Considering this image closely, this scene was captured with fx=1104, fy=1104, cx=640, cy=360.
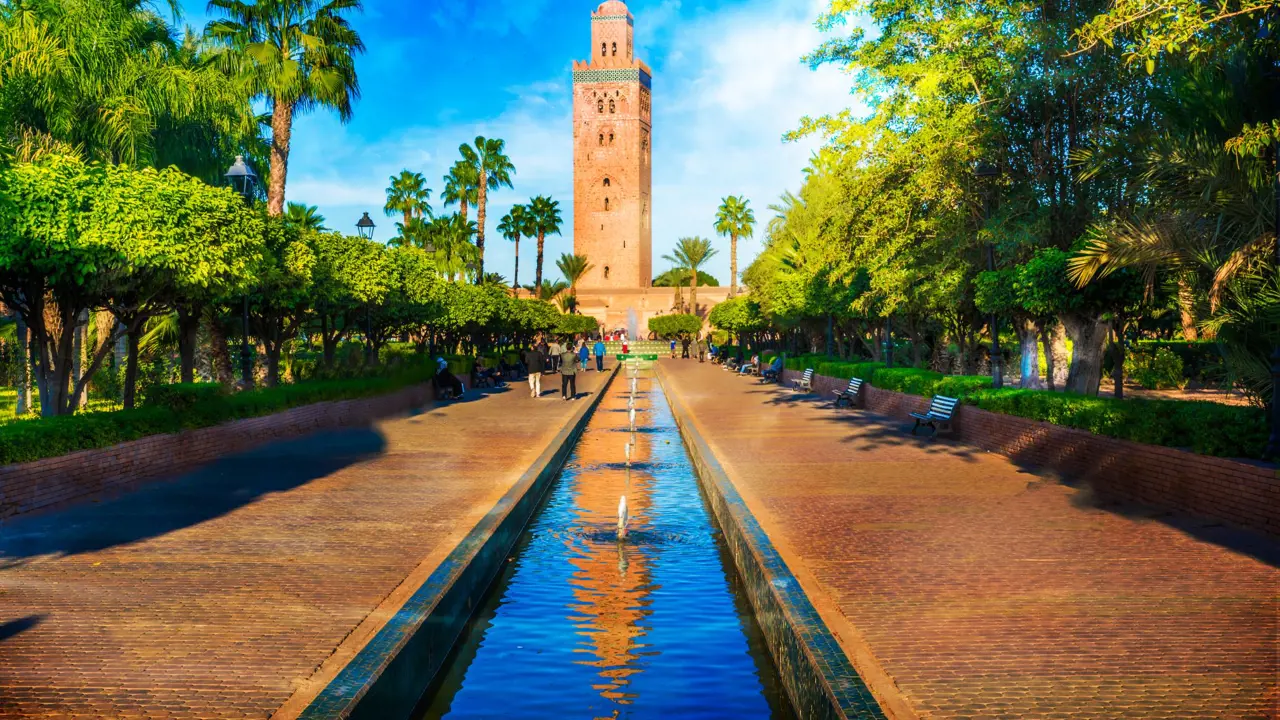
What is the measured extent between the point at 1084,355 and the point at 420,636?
46.2ft

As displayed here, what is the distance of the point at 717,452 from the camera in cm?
1617

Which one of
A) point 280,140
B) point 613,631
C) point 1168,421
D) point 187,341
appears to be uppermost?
point 280,140

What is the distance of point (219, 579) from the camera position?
7598mm

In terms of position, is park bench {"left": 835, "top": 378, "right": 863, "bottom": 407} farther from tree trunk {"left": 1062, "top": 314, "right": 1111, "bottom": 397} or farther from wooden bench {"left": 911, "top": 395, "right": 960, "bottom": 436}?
tree trunk {"left": 1062, "top": 314, "right": 1111, "bottom": 397}

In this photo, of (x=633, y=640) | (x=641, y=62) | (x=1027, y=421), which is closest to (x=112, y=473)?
(x=633, y=640)

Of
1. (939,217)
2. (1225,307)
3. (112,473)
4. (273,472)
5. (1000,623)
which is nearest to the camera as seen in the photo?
(1000,623)

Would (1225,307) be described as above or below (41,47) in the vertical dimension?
below

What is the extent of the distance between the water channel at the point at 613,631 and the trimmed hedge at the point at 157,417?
478 cm

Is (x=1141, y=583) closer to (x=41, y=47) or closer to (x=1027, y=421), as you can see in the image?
(x=1027, y=421)

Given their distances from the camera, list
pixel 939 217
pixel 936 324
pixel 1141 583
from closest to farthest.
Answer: pixel 1141 583 < pixel 939 217 < pixel 936 324

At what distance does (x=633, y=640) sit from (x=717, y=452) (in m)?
8.70

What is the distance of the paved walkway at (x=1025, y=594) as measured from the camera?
526 cm

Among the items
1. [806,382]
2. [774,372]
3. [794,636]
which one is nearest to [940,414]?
[794,636]

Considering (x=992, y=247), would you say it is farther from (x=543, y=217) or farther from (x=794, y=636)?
(x=543, y=217)
